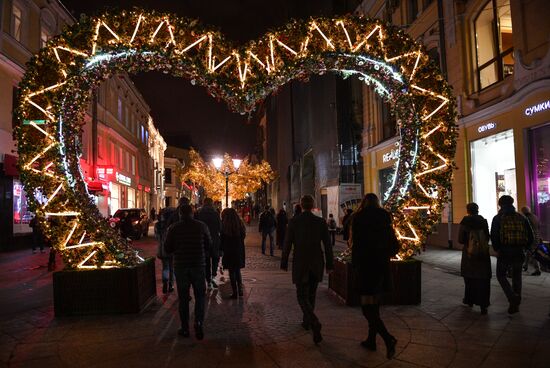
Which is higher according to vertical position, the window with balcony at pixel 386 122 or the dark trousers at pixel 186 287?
the window with balcony at pixel 386 122

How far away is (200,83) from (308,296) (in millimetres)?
3817

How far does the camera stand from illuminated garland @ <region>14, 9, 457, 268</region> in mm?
6910

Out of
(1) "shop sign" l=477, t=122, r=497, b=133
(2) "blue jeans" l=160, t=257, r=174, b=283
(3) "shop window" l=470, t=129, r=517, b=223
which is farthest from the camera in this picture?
(3) "shop window" l=470, t=129, r=517, b=223

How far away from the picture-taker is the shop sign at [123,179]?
109 ft

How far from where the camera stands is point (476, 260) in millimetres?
6875

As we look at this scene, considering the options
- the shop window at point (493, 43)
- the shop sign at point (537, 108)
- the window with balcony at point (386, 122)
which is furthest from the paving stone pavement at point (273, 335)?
the window with balcony at point (386, 122)

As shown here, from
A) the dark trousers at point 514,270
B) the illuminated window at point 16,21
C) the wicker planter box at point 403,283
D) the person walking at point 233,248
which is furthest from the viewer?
the illuminated window at point 16,21

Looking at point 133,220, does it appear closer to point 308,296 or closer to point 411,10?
point 411,10

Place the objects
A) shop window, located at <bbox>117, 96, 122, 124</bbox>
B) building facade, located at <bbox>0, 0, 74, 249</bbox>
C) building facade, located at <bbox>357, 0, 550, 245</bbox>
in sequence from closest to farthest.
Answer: building facade, located at <bbox>357, 0, 550, 245</bbox>
building facade, located at <bbox>0, 0, 74, 249</bbox>
shop window, located at <bbox>117, 96, 122, 124</bbox>

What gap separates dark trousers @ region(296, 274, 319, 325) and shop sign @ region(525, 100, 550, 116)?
9.11 m

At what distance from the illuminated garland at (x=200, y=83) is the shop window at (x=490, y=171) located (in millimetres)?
8098

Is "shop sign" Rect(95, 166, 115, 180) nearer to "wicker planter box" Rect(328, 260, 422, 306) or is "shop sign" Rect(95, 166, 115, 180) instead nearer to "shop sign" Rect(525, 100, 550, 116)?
"shop sign" Rect(525, 100, 550, 116)

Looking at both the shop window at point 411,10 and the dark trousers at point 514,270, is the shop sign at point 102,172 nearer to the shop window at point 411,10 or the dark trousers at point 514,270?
the shop window at point 411,10

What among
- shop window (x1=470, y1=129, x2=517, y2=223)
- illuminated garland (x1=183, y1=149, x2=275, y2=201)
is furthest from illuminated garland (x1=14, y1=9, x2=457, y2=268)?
illuminated garland (x1=183, y1=149, x2=275, y2=201)
